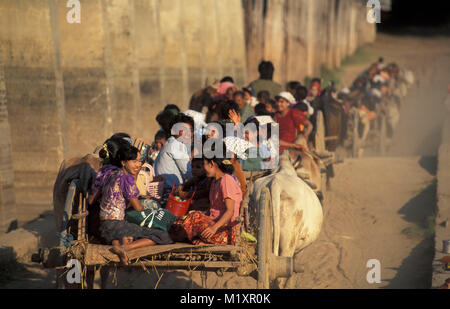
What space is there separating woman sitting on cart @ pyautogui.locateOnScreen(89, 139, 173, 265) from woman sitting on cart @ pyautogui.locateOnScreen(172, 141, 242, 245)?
0.25m

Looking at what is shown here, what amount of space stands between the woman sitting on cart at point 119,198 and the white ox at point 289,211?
5.85 ft

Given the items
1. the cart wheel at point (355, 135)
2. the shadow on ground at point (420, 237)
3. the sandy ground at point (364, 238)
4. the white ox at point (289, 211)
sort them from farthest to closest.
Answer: the cart wheel at point (355, 135) → the sandy ground at point (364, 238) → the shadow on ground at point (420, 237) → the white ox at point (289, 211)

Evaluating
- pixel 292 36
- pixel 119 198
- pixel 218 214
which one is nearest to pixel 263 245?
pixel 218 214

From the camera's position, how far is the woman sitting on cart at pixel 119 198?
546 centimetres

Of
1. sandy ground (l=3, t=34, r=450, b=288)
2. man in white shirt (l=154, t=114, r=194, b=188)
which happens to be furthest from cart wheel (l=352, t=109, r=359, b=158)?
man in white shirt (l=154, t=114, r=194, b=188)

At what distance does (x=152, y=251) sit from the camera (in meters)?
5.29

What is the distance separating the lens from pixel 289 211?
733 centimetres

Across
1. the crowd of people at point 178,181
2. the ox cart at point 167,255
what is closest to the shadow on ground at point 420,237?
the crowd of people at point 178,181

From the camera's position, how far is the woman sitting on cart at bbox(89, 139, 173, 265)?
5456 mm

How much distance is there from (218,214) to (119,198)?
0.86m

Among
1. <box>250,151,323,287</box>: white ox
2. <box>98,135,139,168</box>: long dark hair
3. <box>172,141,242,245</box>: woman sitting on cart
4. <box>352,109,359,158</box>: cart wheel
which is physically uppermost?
<box>98,135,139,168</box>: long dark hair

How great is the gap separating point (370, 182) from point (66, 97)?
6.12 meters

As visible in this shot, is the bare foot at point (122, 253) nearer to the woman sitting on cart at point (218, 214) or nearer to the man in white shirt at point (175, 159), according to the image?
the woman sitting on cart at point (218, 214)

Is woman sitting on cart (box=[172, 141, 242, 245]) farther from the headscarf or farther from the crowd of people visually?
the headscarf
